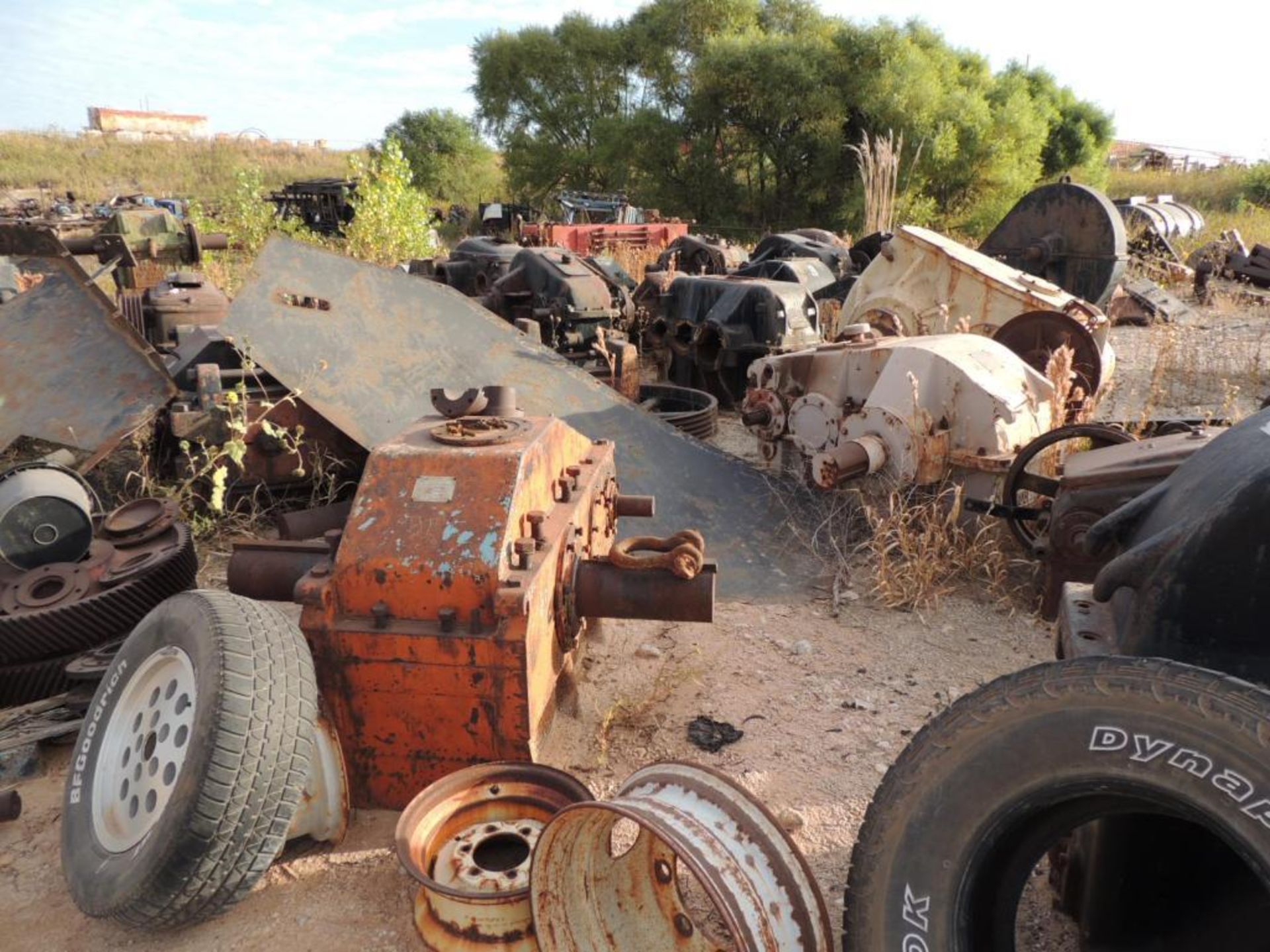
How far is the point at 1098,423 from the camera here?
12.2 feet

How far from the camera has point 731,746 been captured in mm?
2893

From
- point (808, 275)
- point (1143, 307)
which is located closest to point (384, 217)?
point (808, 275)

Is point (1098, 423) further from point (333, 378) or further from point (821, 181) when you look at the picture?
point (821, 181)

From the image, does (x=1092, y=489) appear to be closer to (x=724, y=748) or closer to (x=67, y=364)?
(x=724, y=748)

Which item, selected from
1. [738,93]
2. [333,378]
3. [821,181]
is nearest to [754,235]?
[821,181]

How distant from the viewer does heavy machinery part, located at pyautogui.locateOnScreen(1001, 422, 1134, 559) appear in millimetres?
3631

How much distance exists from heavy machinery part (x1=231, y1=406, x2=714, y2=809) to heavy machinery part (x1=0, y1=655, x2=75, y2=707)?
1.33 metres

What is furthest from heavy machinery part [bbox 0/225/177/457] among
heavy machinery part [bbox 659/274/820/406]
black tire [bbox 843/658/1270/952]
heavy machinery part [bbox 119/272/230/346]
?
heavy machinery part [bbox 659/274/820/406]

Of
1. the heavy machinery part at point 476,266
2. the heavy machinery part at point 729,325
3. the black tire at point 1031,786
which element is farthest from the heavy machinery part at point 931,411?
the heavy machinery part at point 476,266

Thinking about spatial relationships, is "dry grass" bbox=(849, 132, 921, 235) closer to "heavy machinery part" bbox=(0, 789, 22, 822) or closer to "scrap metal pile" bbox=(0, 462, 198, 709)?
"scrap metal pile" bbox=(0, 462, 198, 709)

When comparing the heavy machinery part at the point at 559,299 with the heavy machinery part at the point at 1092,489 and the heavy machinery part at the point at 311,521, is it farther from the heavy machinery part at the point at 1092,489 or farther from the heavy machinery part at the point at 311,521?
the heavy machinery part at the point at 1092,489

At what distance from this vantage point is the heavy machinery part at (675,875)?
164 cm

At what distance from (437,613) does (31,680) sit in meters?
1.84

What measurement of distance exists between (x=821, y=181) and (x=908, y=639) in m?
19.8
